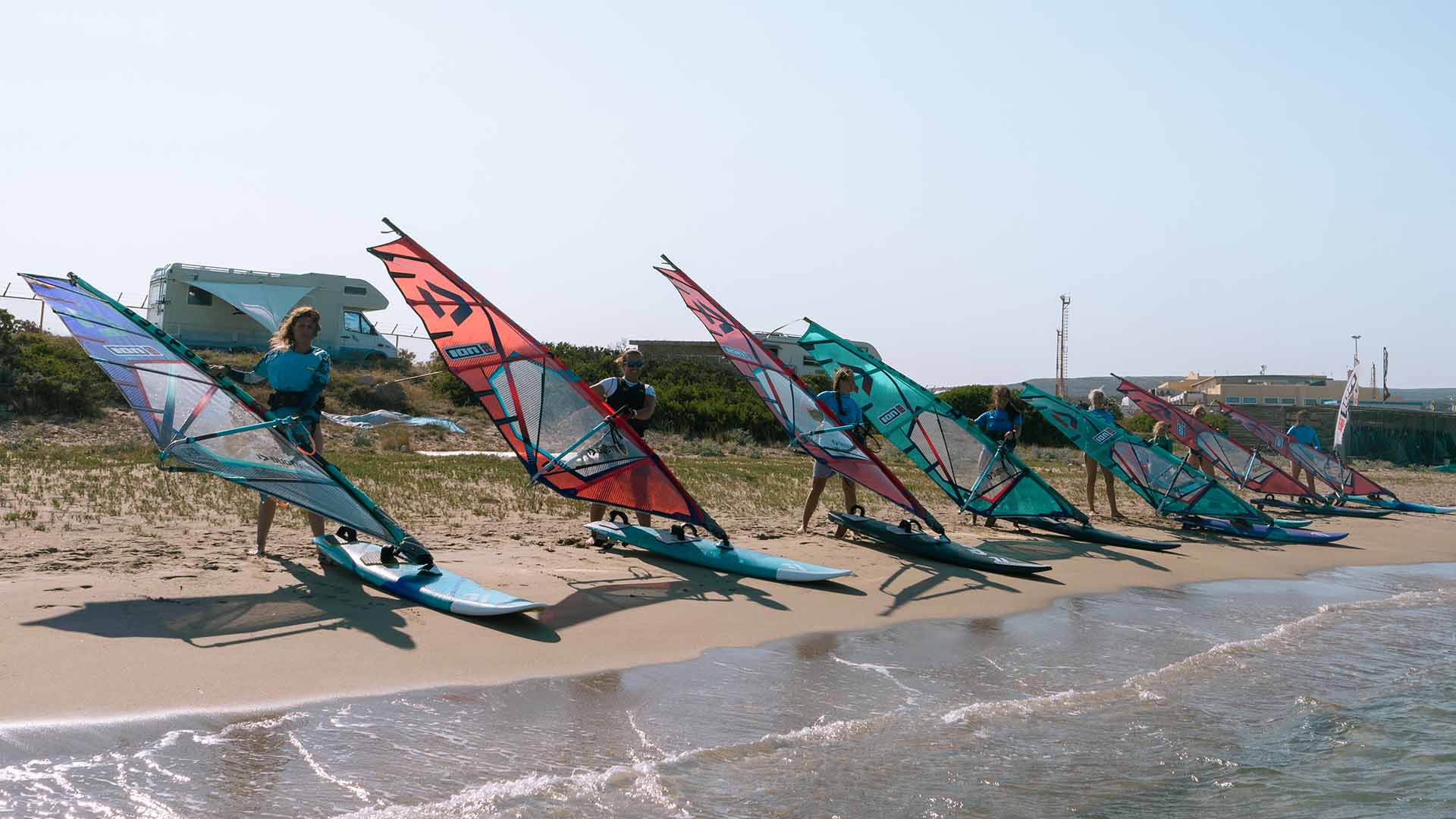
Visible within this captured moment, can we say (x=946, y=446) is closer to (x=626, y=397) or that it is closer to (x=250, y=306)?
(x=626, y=397)

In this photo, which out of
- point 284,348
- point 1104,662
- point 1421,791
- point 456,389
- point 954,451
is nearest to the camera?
point 1421,791

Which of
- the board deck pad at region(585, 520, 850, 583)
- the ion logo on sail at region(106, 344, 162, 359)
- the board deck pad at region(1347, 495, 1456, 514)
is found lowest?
the board deck pad at region(1347, 495, 1456, 514)

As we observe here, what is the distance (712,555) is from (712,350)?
110ft

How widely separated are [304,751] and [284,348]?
11.9 feet

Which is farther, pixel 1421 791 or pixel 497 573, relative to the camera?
pixel 497 573

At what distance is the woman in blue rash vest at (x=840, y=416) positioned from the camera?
9727 millimetres

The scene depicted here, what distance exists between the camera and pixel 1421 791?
193 inches

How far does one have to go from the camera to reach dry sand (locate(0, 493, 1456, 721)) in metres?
4.64

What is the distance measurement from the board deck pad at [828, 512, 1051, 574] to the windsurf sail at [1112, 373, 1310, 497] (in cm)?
604

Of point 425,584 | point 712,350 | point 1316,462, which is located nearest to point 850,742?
point 425,584

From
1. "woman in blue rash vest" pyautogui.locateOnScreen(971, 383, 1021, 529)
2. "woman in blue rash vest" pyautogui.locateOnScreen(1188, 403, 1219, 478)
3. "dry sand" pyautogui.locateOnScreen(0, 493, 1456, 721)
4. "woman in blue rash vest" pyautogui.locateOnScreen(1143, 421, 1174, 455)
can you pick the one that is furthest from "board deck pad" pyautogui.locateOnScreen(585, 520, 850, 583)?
"woman in blue rash vest" pyautogui.locateOnScreen(1188, 403, 1219, 478)

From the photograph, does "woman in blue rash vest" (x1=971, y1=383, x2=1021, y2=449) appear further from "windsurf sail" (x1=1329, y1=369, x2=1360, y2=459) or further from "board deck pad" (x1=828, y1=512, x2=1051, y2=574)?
"windsurf sail" (x1=1329, y1=369, x2=1360, y2=459)

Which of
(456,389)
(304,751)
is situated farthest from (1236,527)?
(456,389)

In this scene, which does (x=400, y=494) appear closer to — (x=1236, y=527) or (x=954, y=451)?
(x=954, y=451)
